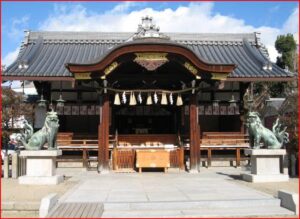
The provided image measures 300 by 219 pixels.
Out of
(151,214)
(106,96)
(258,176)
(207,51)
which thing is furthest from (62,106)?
(151,214)

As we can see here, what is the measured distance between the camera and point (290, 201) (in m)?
8.77

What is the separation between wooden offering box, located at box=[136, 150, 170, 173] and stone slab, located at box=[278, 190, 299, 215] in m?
7.39

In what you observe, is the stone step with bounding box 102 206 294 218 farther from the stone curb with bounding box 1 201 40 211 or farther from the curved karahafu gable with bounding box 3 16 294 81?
the curved karahafu gable with bounding box 3 16 294 81

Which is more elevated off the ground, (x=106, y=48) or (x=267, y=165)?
(x=106, y=48)

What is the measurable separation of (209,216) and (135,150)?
874cm

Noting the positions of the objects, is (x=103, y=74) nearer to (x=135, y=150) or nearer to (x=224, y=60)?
(x=135, y=150)

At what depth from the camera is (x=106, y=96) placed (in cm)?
1623

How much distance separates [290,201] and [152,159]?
7.99m

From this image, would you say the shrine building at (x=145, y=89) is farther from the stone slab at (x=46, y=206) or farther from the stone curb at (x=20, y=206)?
the stone slab at (x=46, y=206)

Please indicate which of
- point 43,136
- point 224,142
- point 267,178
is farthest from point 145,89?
point 267,178

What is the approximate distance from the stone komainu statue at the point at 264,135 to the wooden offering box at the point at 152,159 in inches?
157

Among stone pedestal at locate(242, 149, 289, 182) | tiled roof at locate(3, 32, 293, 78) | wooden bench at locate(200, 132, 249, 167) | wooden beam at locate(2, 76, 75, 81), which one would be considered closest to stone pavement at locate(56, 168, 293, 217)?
stone pedestal at locate(242, 149, 289, 182)

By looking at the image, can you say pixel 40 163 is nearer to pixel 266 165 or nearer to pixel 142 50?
pixel 142 50

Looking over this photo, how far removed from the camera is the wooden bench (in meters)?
18.0
